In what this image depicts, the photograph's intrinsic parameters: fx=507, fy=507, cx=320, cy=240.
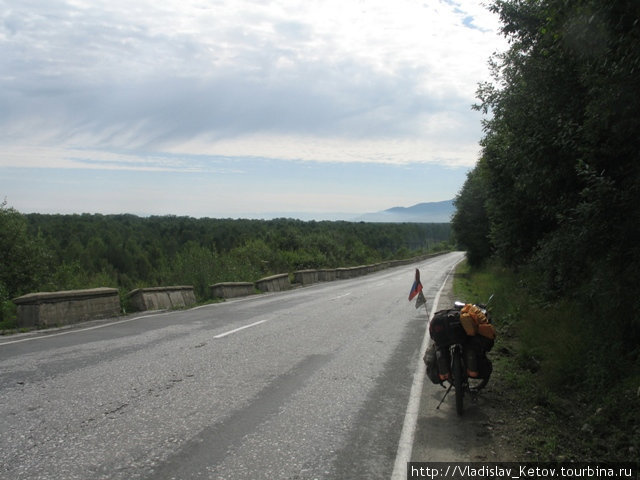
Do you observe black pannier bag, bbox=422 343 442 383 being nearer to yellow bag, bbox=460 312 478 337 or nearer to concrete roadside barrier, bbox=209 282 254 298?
yellow bag, bbox=460 312 478 337

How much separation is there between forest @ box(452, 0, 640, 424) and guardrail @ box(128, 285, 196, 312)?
10.8 metres

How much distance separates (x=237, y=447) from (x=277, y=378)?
2.52 metres

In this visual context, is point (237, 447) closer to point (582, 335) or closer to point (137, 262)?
point (582, 335)

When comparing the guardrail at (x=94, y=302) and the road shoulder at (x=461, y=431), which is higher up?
the guardrail at (x=94, y=302)

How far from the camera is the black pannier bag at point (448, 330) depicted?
6.06 meters

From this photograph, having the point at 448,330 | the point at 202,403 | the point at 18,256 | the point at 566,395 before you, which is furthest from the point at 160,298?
the point at 18,256

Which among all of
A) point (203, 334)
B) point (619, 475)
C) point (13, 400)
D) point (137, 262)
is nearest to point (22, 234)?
point (203, 334)

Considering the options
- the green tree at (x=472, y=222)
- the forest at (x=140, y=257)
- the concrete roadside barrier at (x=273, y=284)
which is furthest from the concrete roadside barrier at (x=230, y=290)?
the green tree at (x=472, y=222)

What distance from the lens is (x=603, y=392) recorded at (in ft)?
20.5

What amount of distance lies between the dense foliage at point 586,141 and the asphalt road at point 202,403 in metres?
2.97

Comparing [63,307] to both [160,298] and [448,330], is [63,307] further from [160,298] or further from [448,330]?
[448,330]

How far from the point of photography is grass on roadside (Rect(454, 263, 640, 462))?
4.97 m

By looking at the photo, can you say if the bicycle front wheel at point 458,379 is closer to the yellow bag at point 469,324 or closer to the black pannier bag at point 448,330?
the black pannier bag at point 448,330

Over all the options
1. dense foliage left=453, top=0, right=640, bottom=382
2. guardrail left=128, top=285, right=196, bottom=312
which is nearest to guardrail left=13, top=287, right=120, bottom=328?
guardrail left=128, top=285, right=196, bottom=312
